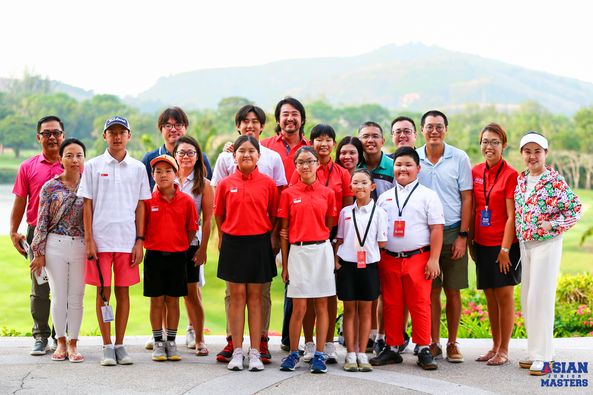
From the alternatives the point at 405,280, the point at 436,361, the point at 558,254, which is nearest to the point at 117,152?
the point at 405,280

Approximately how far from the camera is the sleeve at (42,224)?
5.61m

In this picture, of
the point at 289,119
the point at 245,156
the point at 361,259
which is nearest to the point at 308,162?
the point at 245,156

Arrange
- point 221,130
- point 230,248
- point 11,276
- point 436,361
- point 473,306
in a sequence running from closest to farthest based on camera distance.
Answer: point 230,248 → point 436,361 → point 473,306 → point 11,276 → point 221,130

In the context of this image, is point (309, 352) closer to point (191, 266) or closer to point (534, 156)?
point (191, 266)

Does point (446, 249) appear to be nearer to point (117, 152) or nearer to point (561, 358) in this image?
point (561, 358)

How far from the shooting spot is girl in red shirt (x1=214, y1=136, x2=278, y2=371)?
5434 millimetres

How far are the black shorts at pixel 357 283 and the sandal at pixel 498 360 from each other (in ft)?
3.67

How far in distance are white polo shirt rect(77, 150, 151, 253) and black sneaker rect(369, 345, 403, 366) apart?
2106 mm

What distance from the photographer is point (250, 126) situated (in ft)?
19.6

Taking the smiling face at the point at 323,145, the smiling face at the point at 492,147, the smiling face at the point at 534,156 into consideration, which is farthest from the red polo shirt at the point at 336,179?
the smiling face at the point at 534,156

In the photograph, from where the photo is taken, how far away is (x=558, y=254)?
551 cm

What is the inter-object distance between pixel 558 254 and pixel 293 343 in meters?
2.13

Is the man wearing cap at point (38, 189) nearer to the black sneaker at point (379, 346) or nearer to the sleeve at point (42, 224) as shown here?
the sleeve at point (42, 224)

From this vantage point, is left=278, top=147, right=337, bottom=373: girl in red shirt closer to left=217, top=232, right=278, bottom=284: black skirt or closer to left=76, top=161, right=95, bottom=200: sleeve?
left=217, top=232, right=278, bottom=284: black skirt
